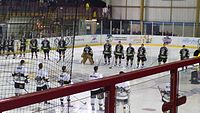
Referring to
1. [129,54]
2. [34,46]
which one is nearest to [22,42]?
[34,46]

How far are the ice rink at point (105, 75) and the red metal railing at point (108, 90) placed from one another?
79 millimetres

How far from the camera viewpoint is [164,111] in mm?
2805

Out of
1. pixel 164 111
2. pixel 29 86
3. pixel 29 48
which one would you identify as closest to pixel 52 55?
pixel 29 48

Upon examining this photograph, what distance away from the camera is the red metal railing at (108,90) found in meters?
1.61

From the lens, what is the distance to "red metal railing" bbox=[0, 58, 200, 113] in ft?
5.28

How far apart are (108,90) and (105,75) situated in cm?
1442

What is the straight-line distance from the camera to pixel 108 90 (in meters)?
2.14

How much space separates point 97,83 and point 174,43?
987 inches

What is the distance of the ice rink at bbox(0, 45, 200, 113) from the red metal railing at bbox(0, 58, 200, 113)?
3.1 inches

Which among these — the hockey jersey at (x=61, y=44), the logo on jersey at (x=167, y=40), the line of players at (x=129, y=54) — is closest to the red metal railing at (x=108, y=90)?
the line of players at (x=129, y=54)

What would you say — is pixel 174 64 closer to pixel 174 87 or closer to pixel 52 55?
pixel 174 87

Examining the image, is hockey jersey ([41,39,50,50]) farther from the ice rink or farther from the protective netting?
the ice rink

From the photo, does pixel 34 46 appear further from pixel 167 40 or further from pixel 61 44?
pixel 167 40

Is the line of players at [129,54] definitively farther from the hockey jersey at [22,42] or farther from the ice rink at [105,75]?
the hockey jersey at [22,42]
